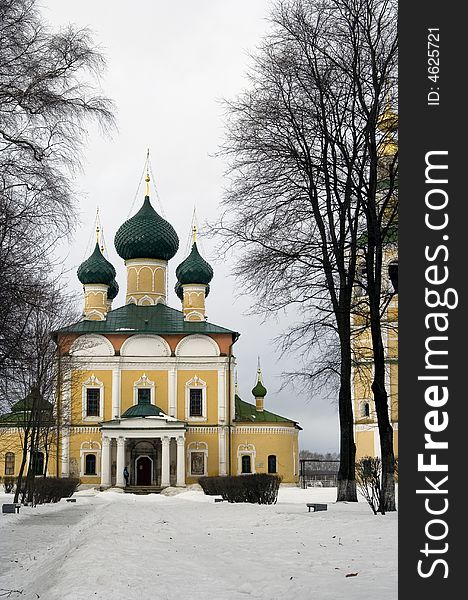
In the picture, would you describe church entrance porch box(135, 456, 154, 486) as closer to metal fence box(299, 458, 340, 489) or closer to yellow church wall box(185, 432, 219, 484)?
yellow church wall box(185, 432, 219, 484)

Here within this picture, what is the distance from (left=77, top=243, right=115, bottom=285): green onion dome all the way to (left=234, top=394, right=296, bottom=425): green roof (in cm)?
996

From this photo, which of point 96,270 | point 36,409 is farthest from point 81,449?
point 36,409

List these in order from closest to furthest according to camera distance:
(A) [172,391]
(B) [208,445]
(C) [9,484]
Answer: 1. (C) [9,484]
2. (B) [208,445]
3. (A) [172,391]

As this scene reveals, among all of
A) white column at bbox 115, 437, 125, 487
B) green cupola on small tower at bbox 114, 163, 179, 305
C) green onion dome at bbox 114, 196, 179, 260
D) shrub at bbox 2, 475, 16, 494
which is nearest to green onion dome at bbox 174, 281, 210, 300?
green cupola on small tower at bbox 114, 163, 179, 305

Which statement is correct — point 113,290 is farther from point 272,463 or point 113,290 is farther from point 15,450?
point 272,463

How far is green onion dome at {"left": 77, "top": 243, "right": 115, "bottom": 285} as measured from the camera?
5241cm

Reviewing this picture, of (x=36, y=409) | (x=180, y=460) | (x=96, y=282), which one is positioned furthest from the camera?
(x=96, y=282)

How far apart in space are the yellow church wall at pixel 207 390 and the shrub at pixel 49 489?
14626 millimetres

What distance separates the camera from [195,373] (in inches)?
1945

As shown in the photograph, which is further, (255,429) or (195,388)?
(195,388)

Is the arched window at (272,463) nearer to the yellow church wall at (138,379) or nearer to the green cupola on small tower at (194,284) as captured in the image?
the yellow church wall at (138,379)

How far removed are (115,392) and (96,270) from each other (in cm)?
749

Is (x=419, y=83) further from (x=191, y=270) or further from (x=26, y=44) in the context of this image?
(x=191, y=270)

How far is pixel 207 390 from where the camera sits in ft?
161
